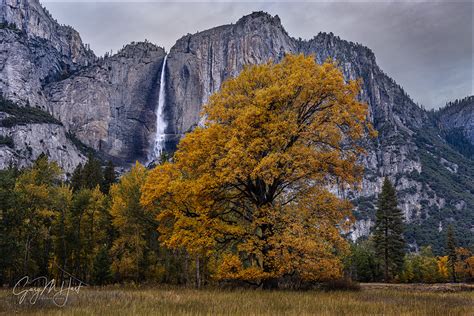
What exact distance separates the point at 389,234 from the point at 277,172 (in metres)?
53.4

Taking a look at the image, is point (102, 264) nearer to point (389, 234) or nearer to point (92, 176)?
point (92, 176)

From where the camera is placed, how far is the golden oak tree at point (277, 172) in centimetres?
1747

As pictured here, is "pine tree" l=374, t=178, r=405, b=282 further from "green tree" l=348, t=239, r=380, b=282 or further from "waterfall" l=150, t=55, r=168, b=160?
"waterfall" l=150, t=55, r=168, b=160

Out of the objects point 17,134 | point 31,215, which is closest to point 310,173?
point 31,215

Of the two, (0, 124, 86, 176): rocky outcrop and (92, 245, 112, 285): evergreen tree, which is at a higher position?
(0, 124, 86, 176): rocky outcrop

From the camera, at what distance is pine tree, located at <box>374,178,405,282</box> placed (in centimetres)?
6188

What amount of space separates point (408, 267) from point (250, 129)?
77252 mm

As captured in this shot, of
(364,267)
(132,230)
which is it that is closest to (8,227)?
(132,230)

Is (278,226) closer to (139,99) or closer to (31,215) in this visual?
(31,215)

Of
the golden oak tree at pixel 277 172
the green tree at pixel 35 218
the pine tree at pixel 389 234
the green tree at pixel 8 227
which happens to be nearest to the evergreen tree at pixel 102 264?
the green tree at pixel 35 218

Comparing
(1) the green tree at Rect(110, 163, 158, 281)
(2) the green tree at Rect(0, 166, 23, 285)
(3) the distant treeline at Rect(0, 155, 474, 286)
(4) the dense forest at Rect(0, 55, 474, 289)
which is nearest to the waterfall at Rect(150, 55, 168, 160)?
(3) the distant treeline at Rect(0, 155, 474, 286)

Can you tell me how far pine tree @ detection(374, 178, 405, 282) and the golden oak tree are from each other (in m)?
46.9

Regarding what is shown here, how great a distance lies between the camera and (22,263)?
40.9m

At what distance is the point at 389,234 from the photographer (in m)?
64.2
